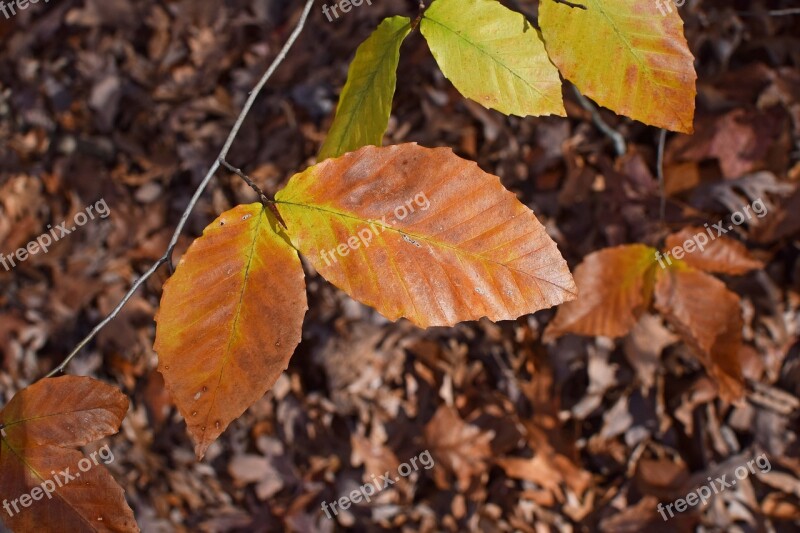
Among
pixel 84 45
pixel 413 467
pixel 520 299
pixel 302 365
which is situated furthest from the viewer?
pixel 84 45

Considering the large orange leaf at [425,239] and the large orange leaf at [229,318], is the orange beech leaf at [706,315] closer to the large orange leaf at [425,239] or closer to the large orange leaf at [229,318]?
the large orange leaf at [425,239]

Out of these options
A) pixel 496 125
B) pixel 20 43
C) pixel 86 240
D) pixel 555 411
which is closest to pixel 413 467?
pixel 555 411

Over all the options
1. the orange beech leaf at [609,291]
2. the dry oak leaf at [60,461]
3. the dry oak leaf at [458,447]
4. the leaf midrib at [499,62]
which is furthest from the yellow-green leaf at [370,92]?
the dry oak leaf at [458,447]

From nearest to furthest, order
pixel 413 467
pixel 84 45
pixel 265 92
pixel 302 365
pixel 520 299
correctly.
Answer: pixel 520 299
pixel 413 467
pixel 302 365
pixel 265 92
pixel 84 45

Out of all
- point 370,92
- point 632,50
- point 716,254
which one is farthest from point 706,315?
point 370,92

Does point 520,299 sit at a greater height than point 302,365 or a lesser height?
greater

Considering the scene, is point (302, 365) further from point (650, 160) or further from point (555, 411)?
point (650, 160)

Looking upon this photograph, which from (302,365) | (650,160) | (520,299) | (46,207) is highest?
(520,299)
